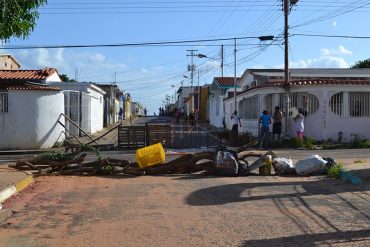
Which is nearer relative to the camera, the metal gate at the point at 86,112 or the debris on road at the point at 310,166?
the debris on road at the point at 310,166

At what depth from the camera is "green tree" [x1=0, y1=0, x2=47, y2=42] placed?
348 inches

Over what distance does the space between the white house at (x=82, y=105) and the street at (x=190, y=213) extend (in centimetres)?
1663

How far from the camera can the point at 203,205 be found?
385 inches

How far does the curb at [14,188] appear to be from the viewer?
10426 mm

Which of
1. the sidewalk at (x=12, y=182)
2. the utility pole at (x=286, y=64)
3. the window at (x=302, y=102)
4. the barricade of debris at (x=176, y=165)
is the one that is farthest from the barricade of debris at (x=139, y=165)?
the utility pole at (x=286, y=64)

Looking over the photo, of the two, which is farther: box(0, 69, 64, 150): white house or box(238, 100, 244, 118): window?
box(238, 100, 244, 118): window

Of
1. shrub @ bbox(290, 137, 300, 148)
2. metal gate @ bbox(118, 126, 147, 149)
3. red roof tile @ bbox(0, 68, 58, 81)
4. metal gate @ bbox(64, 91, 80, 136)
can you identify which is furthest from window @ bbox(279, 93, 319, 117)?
red roof tile @ bbox(0, 68, 58, 81)

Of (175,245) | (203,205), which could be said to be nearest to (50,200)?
(203,205)

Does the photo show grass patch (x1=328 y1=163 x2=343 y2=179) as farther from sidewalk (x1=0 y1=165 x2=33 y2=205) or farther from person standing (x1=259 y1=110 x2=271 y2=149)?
person standing (x1=259 y1=110 x2=271 y2=149)

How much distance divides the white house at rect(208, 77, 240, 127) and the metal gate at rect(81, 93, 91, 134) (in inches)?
555

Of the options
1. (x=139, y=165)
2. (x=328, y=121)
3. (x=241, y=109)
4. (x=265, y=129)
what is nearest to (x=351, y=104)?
(x=328, y=121)

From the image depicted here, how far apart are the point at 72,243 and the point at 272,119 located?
2008 centimetres

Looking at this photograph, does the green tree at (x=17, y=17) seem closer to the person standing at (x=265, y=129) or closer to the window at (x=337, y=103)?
the person standing at (x=265, y=129)

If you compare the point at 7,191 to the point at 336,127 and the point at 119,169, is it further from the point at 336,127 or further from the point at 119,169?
the point at 336,127
